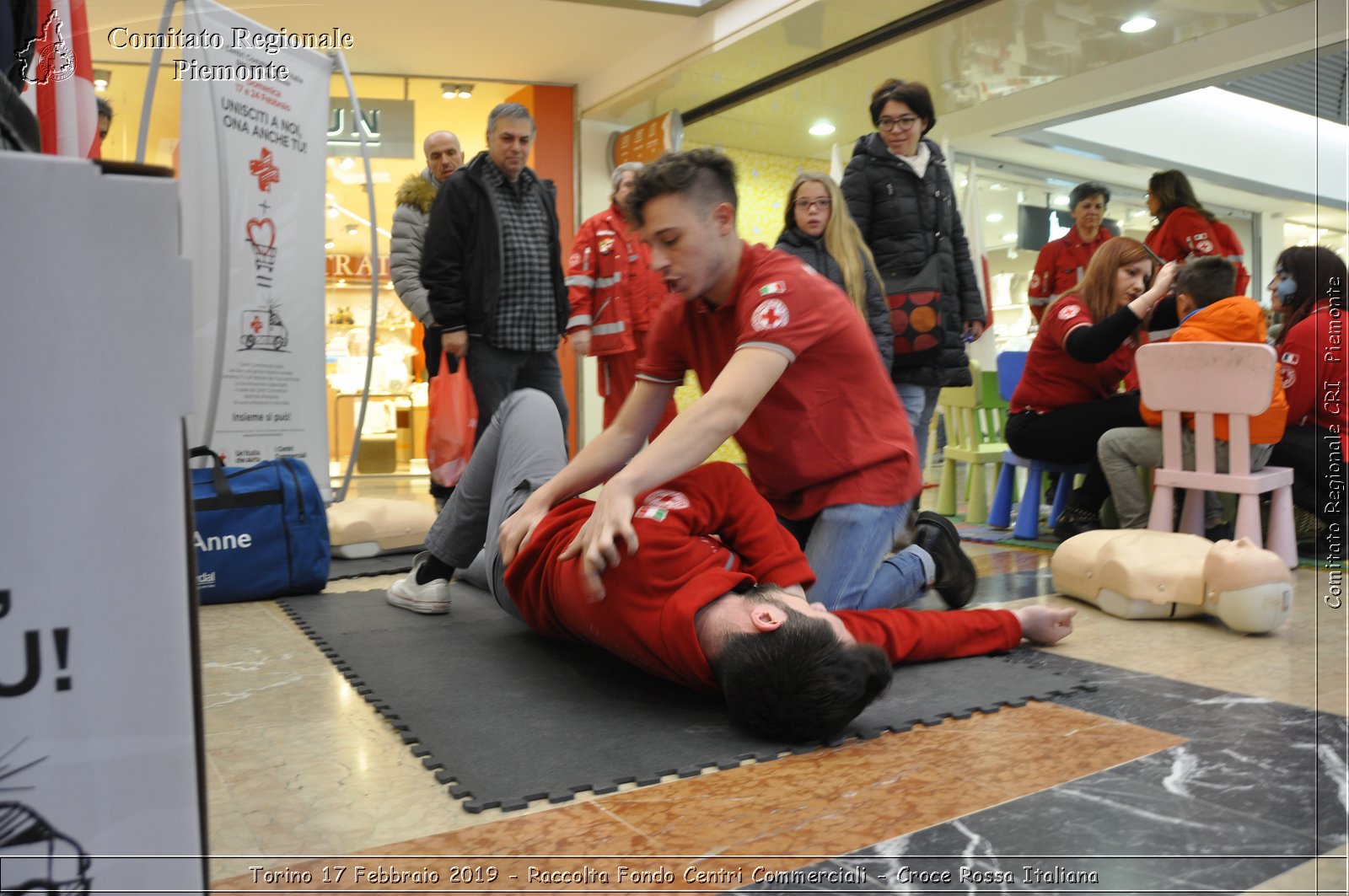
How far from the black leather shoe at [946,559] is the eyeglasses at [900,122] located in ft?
5.35

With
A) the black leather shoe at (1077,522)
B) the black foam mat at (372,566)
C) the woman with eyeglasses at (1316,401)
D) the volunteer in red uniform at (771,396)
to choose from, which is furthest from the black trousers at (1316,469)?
the black foam mat at (372,566)

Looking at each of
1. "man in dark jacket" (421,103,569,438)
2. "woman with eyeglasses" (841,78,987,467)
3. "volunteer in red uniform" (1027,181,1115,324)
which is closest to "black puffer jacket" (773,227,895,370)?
"woman with eyeglasses" (841,78,987,467)

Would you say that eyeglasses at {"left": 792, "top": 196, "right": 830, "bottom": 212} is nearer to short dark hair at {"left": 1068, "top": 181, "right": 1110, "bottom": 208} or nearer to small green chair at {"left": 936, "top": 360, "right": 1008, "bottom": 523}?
small green chair at {"left": 936, "top": 360, "right": 1008, "bottom": 523}

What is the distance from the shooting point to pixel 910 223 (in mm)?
3744

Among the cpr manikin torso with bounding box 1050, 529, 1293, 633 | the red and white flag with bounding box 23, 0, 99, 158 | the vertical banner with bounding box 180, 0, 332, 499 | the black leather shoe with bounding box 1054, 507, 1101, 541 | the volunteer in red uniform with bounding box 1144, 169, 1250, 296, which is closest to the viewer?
the red and white flag with bounding box 23, 0, 99, 158

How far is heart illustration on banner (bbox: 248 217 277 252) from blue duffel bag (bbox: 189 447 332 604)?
31.2 inches

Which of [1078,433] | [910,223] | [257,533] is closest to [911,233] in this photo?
[910,223]

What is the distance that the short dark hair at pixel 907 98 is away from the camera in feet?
11.8

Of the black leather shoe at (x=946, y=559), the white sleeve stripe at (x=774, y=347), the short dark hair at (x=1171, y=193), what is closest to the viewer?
the white sleeve stripe at (x=774, y=347)

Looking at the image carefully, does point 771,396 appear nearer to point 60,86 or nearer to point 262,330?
point 60,86

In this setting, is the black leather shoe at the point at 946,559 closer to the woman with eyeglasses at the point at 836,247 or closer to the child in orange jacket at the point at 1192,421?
the woman with eyeglasses at the point at 836,247

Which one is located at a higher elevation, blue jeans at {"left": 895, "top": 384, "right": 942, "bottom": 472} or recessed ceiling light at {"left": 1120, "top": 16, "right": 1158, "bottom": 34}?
recessed ceiling light at {"left": 1120, "top": 16, "right": 1158, "bottom": 34}

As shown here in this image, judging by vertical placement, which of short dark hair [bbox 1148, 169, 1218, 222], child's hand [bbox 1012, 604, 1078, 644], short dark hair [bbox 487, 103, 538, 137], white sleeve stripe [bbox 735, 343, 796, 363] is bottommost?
child's hand [bbox 1012, 604, 1078, 644]

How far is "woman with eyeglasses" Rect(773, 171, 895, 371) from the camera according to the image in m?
3.60
